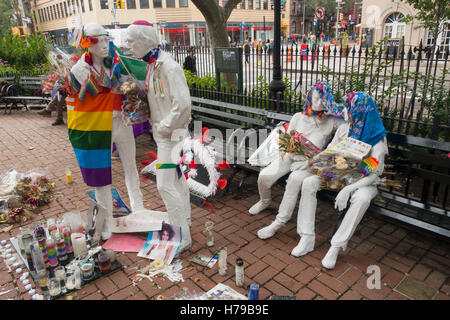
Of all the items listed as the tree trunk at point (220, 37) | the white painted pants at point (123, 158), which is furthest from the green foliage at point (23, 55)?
the white painted pants at point (123, 158)

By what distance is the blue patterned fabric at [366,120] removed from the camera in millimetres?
3109

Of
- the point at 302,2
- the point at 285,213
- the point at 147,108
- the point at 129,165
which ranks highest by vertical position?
the point at 302,2

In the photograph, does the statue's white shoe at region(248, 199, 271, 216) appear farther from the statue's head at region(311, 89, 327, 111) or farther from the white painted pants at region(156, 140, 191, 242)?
the statue's head at region(311, 89, 327, 111)

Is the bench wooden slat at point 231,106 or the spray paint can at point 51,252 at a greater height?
the bench wooden slat at point 231,106

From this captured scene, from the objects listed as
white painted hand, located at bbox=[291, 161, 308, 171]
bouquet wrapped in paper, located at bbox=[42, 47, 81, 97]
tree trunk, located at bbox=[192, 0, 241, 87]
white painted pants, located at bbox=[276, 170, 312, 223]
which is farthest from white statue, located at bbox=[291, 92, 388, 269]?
tree trunk, located at bbox=[192, 0, 241, 87]

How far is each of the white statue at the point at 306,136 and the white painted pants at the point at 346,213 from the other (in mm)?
148

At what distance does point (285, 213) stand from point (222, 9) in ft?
17.7

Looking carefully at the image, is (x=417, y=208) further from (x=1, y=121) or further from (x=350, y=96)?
(x=1, y=121)

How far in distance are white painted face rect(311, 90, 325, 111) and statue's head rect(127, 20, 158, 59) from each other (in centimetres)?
163

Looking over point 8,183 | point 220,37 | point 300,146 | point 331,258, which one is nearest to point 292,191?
point 300,146

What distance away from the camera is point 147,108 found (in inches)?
125

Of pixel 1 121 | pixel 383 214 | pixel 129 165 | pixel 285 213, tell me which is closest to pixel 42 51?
pixel 1 121

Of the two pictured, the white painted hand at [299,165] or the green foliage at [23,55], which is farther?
the green foliage at [23,55]

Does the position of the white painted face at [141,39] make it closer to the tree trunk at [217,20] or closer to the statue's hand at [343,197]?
the statue's hand at [343,197]
